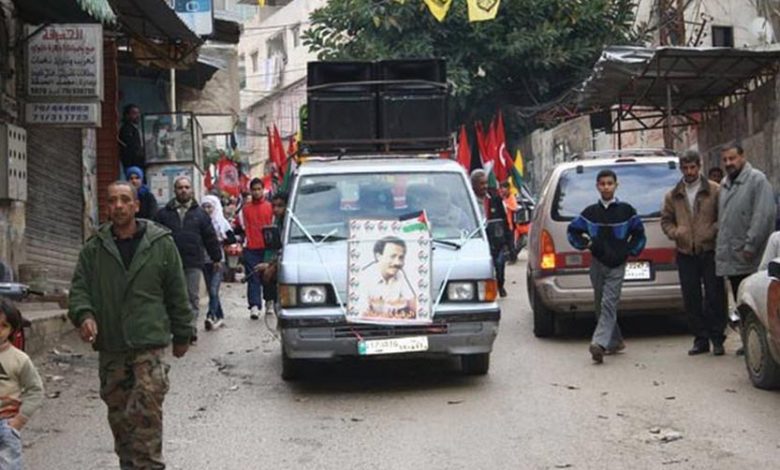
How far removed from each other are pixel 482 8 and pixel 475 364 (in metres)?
10.5

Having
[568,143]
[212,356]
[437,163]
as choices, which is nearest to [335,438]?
[437,163]

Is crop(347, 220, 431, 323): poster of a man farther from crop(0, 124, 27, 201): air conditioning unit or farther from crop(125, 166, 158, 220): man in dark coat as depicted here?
crop(0, 124, 27, 201): air conditioning unit

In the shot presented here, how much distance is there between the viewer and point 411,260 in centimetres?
892

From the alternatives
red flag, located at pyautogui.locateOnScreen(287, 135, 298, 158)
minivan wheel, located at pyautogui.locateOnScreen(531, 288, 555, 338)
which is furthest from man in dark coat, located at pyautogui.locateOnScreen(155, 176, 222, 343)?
minivan wheel, located at pyautogui.locateOnScreen(531, 288, 555, 338)

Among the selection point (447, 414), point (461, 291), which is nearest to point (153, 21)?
point (461, 291)

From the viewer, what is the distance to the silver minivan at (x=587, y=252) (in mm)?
11109

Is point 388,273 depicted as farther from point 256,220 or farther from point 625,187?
point 256,220

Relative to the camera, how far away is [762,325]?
8406mm

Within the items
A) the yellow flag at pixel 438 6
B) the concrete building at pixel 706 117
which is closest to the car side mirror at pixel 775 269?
the concrete building at pixel 706 117

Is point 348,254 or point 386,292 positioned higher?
point 348,254

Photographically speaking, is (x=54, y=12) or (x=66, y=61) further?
(x=66, y=61)

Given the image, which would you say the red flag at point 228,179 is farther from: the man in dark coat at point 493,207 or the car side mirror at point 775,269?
the car side mirror at point 775,269

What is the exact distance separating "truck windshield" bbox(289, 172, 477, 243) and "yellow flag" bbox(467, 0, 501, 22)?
9272 mm

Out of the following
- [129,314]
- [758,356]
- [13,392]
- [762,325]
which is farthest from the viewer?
[758,356]
